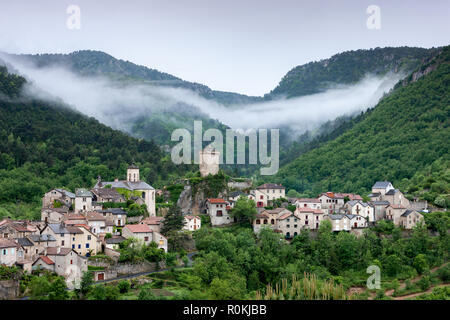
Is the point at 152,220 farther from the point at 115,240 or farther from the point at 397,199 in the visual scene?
the point at 397,199

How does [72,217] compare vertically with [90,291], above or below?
above

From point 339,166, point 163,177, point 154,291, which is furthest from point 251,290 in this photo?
point 339,166

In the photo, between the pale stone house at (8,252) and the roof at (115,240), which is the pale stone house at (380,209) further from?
the pale stone house at (8,252)

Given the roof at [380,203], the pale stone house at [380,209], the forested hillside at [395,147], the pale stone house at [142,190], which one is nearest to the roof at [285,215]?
the pale stone house at [380,209]

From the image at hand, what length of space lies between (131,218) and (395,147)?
76.5 m

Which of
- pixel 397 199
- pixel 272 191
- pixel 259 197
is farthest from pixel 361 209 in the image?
pixel 259 197

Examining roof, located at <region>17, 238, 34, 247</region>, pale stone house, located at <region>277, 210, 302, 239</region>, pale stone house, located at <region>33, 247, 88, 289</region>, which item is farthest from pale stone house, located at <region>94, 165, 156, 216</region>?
roof, located at <region>17, 238, 34, 247</region>

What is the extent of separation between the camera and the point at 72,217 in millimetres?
64250

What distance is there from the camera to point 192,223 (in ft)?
237

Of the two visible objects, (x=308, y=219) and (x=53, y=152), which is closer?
(x=308, y=219)

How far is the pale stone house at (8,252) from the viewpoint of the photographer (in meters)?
52.7
